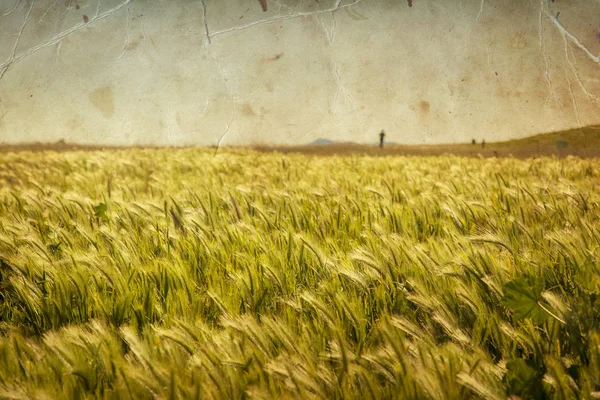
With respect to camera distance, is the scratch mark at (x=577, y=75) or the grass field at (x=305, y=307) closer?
the grass field at (x=305, y=307)

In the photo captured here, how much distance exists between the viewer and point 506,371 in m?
0.79

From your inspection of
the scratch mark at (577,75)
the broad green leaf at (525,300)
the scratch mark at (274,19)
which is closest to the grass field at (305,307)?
the broad green leaf at (525,300)

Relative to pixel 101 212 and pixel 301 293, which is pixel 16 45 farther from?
pixel 301 293

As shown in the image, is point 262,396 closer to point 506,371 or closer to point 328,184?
point 506,371

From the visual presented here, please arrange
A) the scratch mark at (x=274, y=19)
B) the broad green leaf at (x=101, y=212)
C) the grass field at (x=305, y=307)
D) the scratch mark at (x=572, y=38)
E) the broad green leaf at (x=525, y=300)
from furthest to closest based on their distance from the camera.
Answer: the scratch mark at (x=274, y=19) → the scratch mark at (x=572, y=38) → the broad green leaf at (x=101, y=212) → the broad green leaf at (x=525, y=300) → the grass field at (x=305, y=307)

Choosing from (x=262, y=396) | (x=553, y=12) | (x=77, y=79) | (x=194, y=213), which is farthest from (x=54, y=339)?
(x=553, y=12)

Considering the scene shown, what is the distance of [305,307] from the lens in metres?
1.17

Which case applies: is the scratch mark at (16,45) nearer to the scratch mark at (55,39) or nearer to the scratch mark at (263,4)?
the scratch mark at (55,39)

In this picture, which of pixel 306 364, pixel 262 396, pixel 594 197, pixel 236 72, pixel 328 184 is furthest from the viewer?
pixel 236 72

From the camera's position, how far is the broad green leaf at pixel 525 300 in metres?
0.97

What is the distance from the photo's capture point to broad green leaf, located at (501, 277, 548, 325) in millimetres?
968

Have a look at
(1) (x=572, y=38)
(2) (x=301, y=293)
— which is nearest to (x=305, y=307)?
(2) (x=301, y=293)

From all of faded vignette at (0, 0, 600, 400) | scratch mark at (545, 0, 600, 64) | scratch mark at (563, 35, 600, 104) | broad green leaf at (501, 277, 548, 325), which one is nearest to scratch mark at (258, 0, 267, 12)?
faded vignette at (0, 0, 600, 400)

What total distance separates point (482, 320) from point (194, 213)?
1.58 meters
